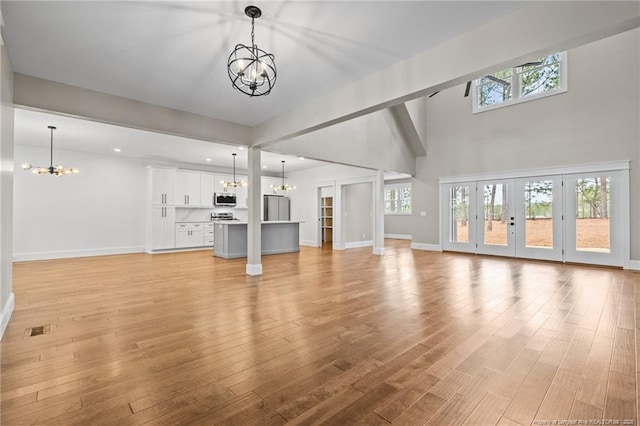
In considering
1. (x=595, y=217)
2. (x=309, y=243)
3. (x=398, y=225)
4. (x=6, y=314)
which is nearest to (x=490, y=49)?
(x=6, y=314)

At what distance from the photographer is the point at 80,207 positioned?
25.3 ft

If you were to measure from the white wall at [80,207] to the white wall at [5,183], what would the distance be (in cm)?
507

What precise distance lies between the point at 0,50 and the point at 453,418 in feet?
14.5

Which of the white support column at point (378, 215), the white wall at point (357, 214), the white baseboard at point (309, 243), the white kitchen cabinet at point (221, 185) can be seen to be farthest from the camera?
the white baseboard at point (309, 243)

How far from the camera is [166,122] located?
4328 millimetres

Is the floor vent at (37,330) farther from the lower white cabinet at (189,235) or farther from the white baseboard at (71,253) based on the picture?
the lower white cabinet at (189,235)

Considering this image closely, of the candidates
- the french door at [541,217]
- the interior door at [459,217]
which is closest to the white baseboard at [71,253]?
the interior door at [459,217]

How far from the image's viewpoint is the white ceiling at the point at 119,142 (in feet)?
17.7

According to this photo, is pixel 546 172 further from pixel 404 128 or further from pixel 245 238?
pixel 245 238

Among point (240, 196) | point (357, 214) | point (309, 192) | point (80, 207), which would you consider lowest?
point (357, 214)

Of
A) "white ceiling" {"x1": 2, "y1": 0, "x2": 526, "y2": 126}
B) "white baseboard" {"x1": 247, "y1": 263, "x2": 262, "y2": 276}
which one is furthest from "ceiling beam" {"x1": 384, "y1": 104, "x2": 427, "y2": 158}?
"white baseboard" {"x1": 247, "y1": 263, "x2": 262, "y2": 276}

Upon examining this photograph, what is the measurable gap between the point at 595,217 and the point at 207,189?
1033cm

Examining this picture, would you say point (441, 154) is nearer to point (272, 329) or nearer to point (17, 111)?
point (272, 329)

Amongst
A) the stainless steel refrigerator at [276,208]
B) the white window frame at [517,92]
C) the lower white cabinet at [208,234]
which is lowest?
the lower white cabinet at [208,234]
